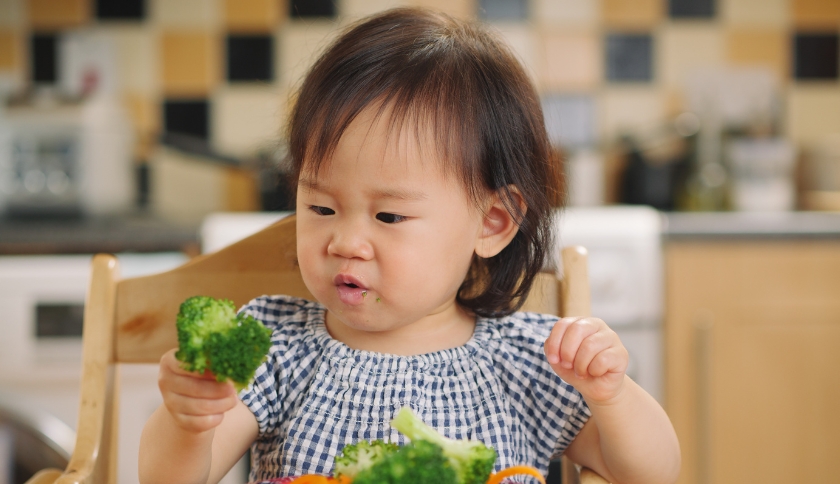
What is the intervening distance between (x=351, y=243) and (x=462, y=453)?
0.21 meters

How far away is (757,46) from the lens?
2.16 m

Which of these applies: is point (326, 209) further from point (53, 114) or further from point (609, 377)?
point (53, 114)

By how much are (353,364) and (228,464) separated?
0.48 feet

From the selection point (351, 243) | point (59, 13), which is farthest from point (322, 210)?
point (59, 13)

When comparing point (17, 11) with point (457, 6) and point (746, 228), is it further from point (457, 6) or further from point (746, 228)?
point (746, 228)

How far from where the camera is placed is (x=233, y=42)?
6.97 ft

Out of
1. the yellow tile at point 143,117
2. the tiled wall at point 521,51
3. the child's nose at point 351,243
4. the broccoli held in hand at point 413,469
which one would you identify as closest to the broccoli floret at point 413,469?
the broccoli held in hand at point 413,469

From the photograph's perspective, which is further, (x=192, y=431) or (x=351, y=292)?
(x=351, y=292)

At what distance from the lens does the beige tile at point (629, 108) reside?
7.09ft

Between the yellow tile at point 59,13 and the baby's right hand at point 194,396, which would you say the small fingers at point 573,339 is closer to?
the baby's right hand at point 194,396

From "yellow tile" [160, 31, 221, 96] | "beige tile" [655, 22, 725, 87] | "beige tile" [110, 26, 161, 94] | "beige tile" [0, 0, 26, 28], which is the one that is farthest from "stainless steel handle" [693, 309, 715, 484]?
"beige tile" [0, 0, 26, 28]

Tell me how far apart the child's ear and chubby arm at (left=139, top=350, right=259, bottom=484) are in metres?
0.28

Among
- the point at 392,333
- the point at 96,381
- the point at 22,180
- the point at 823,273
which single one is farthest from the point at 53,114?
the point at 823,273

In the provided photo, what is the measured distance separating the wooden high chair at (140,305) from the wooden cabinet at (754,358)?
84cm
